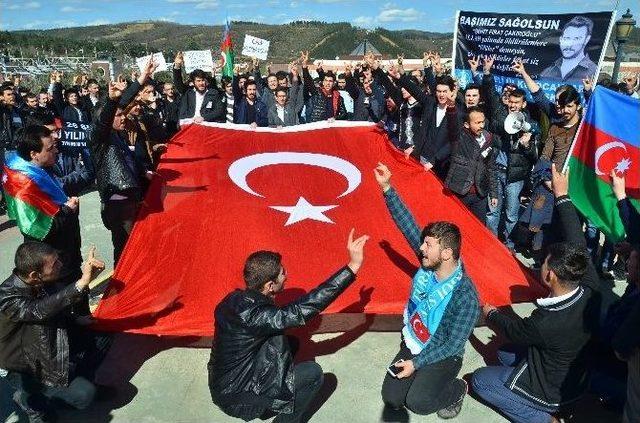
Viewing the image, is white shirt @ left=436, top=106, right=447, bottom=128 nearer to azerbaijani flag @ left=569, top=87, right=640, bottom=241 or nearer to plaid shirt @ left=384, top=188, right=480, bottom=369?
azerbaijani flag @ left=569, top=87, right=640, bottom=241

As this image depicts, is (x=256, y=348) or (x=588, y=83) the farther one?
(x=588, y=83)

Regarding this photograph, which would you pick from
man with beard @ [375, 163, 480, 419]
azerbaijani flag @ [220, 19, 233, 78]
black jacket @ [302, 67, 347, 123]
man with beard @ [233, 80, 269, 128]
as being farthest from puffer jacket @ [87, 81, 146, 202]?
azerbaijani flag @ [220, 19, 233, 78]

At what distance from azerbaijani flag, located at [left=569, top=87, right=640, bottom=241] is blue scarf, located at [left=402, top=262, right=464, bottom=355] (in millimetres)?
2096

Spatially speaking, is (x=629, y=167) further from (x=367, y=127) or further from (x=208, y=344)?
(x=208, y=344)

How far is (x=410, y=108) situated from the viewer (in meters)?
7.03

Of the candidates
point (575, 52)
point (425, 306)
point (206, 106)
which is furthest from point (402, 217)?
point (206, 106)

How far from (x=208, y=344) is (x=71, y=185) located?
221 cm

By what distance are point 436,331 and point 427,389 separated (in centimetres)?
39

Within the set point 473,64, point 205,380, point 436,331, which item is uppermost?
point 473,64

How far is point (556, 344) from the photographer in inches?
123

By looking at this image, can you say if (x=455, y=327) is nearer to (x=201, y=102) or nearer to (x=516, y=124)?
(x=516, y=124)

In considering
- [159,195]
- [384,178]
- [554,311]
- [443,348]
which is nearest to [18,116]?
[159,195]

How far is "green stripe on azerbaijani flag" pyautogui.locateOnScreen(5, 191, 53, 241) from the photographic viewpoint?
151 inches

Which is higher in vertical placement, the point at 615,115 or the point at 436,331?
the point at 615,115
